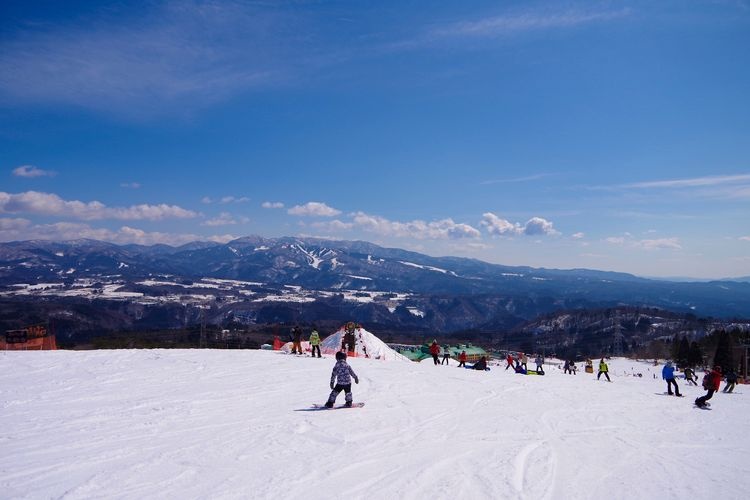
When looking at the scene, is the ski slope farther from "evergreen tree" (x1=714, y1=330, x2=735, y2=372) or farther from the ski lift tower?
the ski lift tower

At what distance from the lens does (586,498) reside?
7.35 meters

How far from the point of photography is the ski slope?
766 centimetres

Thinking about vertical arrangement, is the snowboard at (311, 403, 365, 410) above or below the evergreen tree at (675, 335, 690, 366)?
above

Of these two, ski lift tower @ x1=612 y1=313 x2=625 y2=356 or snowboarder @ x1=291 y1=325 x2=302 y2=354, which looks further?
ski lift tower @ x1=612 y1=313 x2=625 y2=356

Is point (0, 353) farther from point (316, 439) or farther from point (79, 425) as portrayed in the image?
point (316, 439)

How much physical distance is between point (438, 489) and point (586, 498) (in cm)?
221

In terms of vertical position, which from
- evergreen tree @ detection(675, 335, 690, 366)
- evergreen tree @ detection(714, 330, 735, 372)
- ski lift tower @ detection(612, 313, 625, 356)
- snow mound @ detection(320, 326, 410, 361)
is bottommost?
ski lift tower @ detection(612, 313, 625, 356)

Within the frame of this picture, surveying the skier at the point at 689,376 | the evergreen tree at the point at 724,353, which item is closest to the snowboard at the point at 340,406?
the skier at the point at 689,376

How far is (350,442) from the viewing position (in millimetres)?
10234

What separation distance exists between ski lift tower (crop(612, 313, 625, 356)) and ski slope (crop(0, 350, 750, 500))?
399ft

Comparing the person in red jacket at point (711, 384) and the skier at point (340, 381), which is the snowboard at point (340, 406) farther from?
the person in red jacket at point (711, 384)

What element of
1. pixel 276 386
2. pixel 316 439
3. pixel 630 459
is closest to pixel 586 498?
pixel 630 459

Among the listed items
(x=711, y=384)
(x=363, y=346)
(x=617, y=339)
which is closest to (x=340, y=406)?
(x=711, y=384)

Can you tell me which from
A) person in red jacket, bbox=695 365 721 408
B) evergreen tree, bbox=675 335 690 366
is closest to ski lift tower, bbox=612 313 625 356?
evergreen tree, bbox=675 335 690 366
